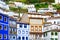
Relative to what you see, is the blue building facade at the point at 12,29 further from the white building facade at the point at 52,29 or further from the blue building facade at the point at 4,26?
the white building facade at the point at 52,29

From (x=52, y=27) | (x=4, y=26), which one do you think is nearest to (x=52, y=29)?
(x=52, y=27)

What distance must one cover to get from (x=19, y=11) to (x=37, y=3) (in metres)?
0.52

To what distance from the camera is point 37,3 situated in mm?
6684

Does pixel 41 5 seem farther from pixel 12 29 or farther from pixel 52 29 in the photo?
pixel 12 29

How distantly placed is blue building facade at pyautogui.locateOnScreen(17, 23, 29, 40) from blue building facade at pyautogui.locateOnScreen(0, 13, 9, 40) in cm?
32

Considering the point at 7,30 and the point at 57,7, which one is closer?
the point at 7,30

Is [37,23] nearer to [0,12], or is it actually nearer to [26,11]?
[26,11]

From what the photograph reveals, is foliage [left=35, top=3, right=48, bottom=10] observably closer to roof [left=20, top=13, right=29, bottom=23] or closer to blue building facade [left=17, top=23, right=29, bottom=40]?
roof [left=20, top=13, right=29, bottom=23]

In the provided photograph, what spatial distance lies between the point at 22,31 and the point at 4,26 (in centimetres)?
47

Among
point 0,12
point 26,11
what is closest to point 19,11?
point 26,11

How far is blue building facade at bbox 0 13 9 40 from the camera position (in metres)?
6.11

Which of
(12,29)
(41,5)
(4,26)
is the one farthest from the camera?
(41,5)

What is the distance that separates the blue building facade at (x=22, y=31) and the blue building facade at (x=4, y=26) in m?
0.32

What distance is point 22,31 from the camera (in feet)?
21.0
